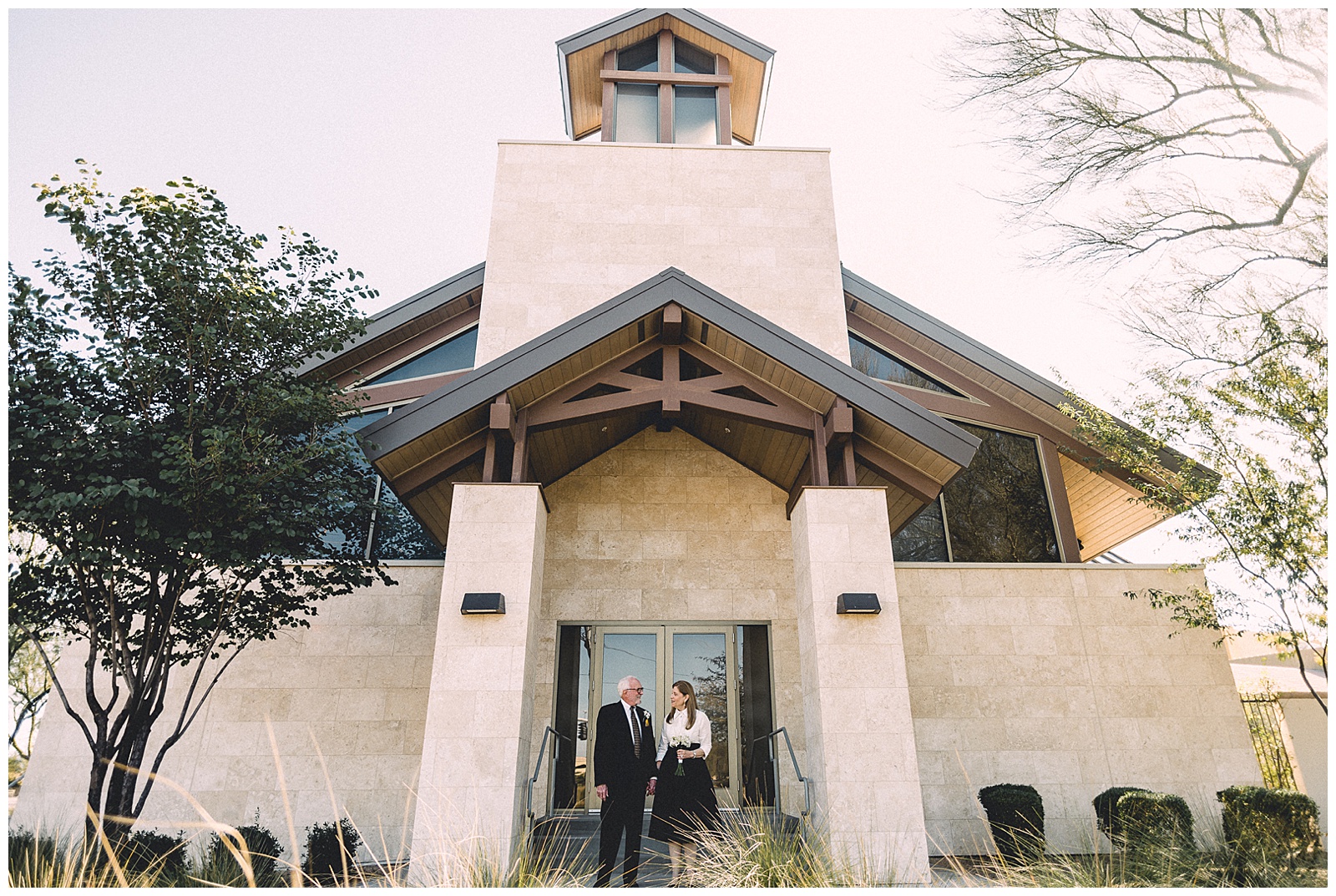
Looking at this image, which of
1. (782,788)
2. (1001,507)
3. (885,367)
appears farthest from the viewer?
(885,367)

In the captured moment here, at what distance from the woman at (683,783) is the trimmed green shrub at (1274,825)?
4646 mm

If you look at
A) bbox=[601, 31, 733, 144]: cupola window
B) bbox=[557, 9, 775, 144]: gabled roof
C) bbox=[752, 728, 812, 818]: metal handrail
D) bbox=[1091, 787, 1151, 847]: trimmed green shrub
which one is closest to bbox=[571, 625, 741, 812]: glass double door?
bbox=[752, 728, 812, 818]: metal handrail

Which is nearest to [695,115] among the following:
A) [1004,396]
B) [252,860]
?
[1004,396]

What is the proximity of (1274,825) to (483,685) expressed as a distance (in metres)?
7.46

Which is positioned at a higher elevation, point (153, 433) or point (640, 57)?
point (640, 57)

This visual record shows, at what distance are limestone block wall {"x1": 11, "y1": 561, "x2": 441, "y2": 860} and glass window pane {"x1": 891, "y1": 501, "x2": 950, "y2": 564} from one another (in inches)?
246

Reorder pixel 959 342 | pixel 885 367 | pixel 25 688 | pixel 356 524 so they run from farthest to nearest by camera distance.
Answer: pixel 25 688, pixel 885 367, pixel 959 342, pixel 356 524

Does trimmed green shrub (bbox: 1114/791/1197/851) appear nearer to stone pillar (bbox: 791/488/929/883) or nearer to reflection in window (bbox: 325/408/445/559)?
stone pillar (bbox: 791/488/929/883)

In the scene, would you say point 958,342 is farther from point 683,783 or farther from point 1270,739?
point 683,783

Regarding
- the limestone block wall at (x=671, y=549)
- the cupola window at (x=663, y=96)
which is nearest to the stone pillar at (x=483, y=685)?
the limestone block wall at (x=671, y=549)

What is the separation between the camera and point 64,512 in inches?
265

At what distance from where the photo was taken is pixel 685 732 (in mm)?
6754

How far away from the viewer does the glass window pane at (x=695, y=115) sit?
45.6ft

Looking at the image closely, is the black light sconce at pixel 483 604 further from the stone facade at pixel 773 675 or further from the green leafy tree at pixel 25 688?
the green leafy tree at pixel 25 688
